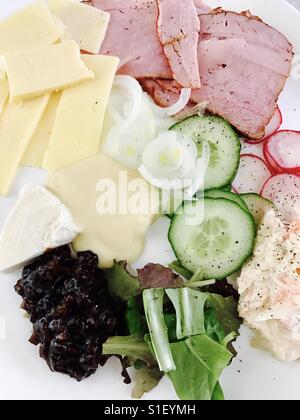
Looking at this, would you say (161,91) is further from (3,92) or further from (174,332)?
(174,332)

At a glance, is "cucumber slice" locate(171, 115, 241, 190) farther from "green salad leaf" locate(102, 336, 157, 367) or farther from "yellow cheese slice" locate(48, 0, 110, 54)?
"green salad leaf" locate(102, 336, 157, 367)

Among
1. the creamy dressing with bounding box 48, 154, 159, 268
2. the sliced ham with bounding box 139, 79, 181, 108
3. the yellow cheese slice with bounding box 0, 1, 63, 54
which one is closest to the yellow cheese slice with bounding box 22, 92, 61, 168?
the creamy dressing with bounding box 48, 154, 159, 268

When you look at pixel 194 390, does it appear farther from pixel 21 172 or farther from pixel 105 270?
pixel 21 172

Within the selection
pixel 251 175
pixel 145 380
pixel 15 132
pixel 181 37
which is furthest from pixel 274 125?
pixel 145 380

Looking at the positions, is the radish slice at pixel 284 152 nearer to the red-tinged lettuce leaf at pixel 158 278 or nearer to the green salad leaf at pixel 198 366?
the red-tinged lettuce leaf at pixel 158 278

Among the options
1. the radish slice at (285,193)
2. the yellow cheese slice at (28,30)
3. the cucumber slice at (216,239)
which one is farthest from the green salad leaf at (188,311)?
the yellow cheese slice at (28,30)
